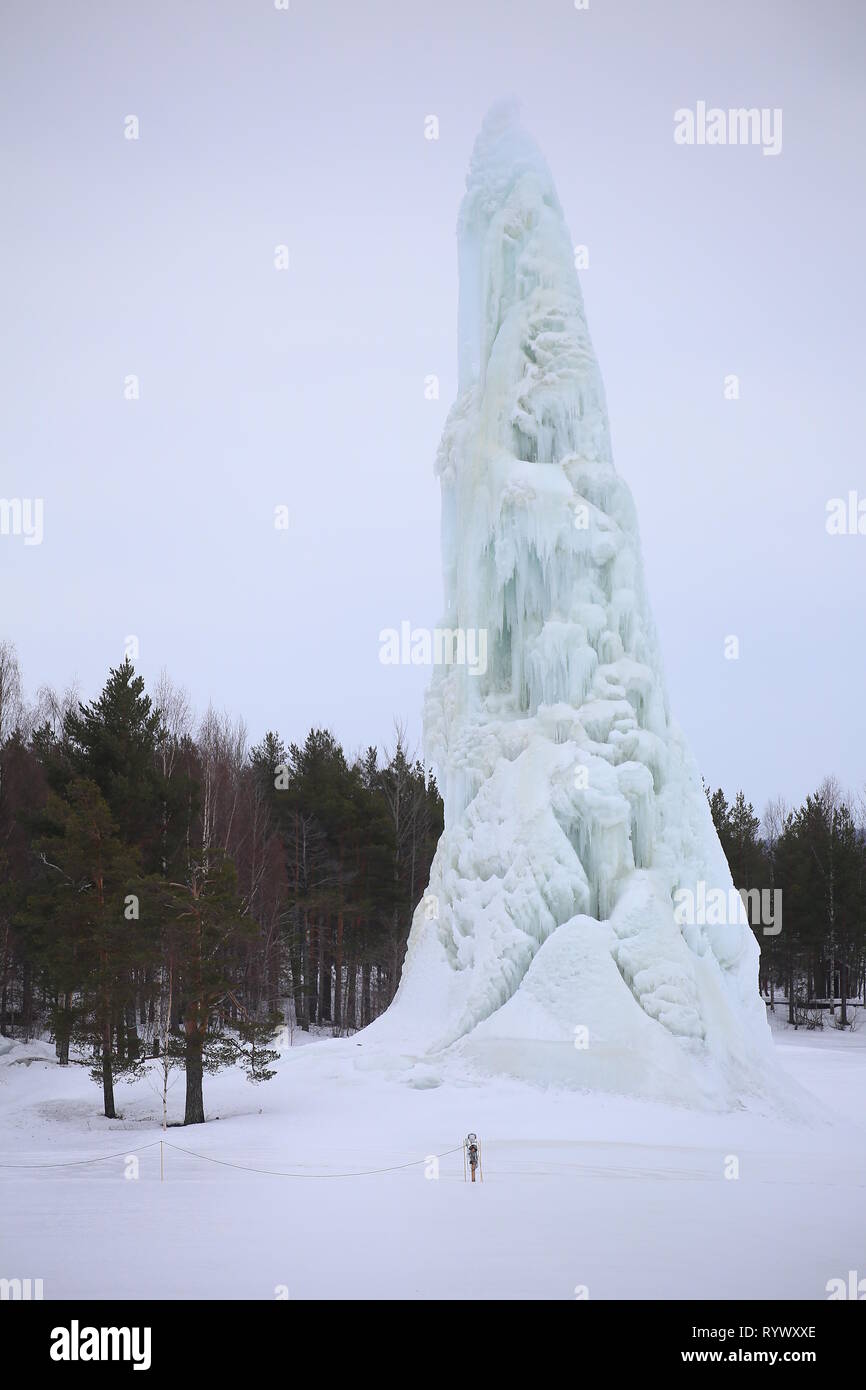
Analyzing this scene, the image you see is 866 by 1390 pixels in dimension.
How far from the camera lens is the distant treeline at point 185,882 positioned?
77.2ft

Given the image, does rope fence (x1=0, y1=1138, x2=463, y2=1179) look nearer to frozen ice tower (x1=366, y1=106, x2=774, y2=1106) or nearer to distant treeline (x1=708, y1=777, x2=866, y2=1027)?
frozen ice tower (x1=366, y1=106, x2=774, y2=1106)

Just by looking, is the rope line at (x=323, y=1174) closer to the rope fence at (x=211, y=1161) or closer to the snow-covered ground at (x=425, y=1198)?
the rope fence at (x=211, y=1161)

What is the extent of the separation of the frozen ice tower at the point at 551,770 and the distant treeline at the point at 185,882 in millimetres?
4516

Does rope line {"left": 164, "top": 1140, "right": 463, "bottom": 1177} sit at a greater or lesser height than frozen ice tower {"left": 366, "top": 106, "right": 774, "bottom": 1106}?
lesser

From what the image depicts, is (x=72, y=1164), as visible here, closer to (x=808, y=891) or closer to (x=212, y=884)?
(x=212, y=884)

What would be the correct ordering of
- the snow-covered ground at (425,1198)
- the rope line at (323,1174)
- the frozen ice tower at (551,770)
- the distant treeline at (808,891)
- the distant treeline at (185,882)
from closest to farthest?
1. the snow-covered ground at (425,1198)
2. the rope line at (323,1174)
3. the frozen ice tower at (551,770)
4. the distant treeline at (185,882)
5. the distant treeline at (808,891)

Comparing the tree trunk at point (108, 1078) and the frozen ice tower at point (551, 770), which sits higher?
the frozen ice tower at point (551, 770)

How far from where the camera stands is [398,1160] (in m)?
17.9

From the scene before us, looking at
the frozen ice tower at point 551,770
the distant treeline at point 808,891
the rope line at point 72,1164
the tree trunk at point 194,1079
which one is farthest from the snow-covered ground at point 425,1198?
the distant treeline at point 808,891

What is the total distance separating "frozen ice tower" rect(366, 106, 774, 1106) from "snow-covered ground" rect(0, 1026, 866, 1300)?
4.48ft

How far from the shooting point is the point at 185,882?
2984cm

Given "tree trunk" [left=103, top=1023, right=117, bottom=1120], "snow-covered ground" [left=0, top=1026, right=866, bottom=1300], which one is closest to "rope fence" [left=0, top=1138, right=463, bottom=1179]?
"snow-covered ground" [left=0, top=1026, right=866, bottom=1300]

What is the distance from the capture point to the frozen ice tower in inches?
871
